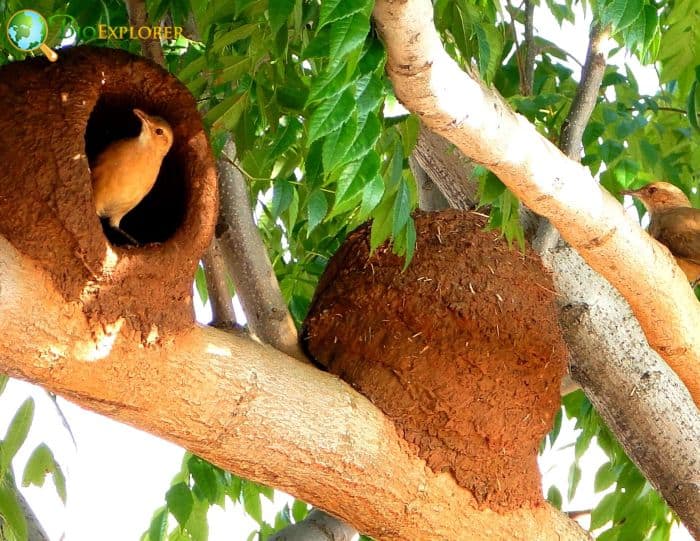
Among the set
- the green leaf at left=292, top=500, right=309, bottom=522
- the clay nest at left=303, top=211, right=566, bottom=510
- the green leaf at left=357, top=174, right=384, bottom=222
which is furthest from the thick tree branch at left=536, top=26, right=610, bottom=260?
the green leaf at left=292, top=500, right=309, bottom=522

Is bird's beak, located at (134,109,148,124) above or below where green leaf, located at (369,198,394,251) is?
above

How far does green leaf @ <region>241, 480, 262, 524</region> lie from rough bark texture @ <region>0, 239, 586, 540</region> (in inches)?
54.6

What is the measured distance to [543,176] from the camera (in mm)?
2719

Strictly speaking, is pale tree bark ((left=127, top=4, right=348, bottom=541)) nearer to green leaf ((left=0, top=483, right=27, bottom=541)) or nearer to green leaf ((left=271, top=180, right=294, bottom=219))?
green leaf ((left=271, top=180, right=294, bottom=219))

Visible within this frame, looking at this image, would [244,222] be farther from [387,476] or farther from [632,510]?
[632,510]

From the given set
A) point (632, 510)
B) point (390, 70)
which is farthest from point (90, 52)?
point (632, 510)

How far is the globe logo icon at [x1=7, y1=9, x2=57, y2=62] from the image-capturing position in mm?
3029

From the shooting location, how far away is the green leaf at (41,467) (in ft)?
12.0

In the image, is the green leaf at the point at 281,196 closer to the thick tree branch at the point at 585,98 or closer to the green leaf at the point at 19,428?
the thick tree branch at the point at 585,98

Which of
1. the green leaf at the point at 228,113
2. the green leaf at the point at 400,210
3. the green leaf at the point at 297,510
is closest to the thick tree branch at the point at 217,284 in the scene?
the green leaf at the point at 228,113

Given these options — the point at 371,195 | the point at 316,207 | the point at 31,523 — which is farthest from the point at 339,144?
the point at 31,523

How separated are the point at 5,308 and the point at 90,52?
32.2 inches

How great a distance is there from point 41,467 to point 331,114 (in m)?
1.99

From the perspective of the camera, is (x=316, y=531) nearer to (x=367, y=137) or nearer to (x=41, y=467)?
(x=41, y=467)
